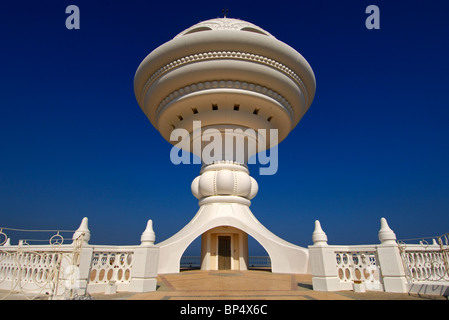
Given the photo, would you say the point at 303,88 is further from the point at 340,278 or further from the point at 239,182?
the point at 340,278

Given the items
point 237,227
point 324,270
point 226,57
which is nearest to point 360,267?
point 324,270

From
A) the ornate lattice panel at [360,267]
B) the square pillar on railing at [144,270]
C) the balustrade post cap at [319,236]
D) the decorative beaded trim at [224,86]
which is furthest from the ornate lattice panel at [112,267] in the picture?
the decorative beaded trim at [224,86]

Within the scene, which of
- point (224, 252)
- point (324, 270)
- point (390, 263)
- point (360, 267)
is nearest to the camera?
point (390, 263)

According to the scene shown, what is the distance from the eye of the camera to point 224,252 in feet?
48.4

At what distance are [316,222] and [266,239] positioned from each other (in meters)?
5.37

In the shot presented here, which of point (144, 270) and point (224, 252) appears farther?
point (224, 252)

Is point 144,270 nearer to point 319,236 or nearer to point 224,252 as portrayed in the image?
point 319,236

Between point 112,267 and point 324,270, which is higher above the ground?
point 112,267

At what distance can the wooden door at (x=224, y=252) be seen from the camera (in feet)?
47.5

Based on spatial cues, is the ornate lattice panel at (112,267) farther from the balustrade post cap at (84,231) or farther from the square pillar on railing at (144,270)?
the balustrade post cap at (84,231)

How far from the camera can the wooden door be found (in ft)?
47.5

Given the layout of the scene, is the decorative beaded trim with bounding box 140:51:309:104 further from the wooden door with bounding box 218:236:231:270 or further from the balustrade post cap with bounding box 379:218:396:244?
the wooden door with bounding box 218:236:231:270

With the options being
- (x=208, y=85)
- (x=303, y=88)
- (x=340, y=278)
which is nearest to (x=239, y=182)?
(x=208, y=85)

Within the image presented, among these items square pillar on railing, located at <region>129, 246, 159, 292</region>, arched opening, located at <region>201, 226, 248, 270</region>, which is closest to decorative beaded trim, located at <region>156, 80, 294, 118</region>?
arched opening, located at <region>201, 226, 248, 270</region>
